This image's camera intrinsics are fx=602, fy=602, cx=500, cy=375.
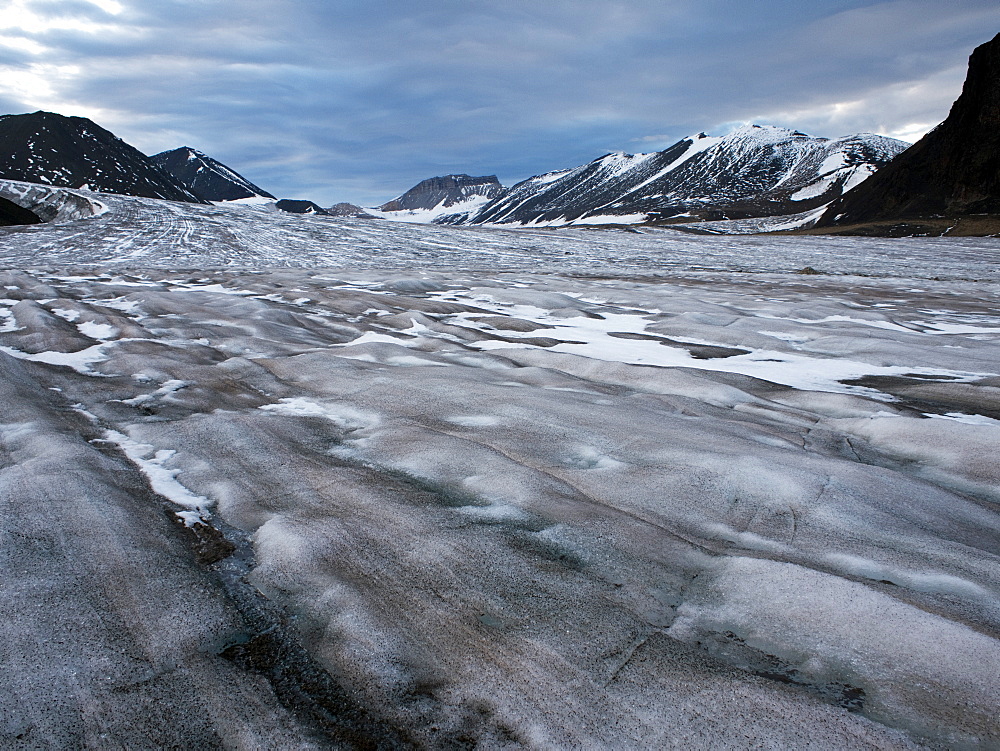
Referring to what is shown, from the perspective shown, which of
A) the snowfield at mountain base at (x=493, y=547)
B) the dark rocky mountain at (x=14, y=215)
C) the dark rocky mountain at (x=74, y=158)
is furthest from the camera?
the dark rocky mountain at (x=74, y=158)

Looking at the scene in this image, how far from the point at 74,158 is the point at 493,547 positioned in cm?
13068

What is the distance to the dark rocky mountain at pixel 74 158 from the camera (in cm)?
9656

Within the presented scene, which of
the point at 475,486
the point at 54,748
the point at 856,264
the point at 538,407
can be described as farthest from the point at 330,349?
the point at 856,264

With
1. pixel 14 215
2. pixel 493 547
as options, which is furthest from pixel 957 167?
pixel 493 547

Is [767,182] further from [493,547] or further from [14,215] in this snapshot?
[493,547]

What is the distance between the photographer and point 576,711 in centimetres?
208

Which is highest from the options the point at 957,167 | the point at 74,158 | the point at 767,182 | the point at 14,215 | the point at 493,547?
the point at 767,182

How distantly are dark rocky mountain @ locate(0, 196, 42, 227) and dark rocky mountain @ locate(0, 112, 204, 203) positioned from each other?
6894cm

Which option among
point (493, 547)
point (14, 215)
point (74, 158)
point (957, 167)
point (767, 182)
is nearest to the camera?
point (493, 547)

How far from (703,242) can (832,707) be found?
Result: 3697 cm

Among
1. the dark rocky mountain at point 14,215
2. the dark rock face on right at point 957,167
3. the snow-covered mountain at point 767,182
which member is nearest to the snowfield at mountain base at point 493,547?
the dark rocky mountain at point 14,215

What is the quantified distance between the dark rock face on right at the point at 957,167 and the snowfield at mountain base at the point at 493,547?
78.1 meters

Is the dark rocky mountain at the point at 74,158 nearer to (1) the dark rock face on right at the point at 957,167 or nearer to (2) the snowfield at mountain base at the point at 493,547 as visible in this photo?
(2) the snowfield at mountain base at the point at 493,547

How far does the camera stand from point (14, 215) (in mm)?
32281
